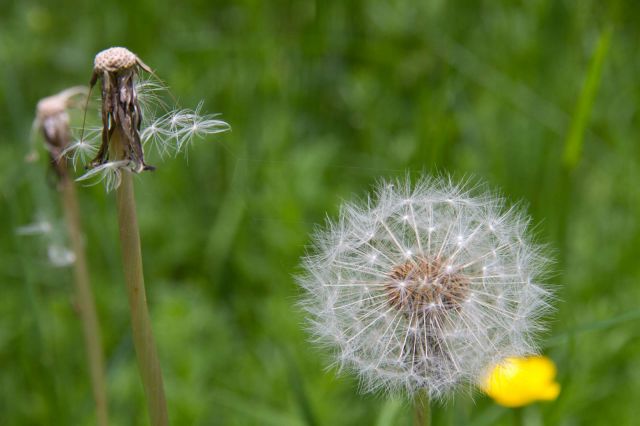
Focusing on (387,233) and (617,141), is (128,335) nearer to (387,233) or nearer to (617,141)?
(387,233)

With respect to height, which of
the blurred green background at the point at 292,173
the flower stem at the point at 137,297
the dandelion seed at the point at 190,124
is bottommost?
the flower stem at the point at 137,297

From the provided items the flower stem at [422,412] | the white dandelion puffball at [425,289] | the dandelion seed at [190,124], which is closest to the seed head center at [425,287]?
the white dandelion puffball at [425,289]

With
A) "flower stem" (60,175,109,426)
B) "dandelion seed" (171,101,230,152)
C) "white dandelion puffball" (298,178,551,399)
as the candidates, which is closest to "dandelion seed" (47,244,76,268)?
"flower stem" (60,175,109,426)

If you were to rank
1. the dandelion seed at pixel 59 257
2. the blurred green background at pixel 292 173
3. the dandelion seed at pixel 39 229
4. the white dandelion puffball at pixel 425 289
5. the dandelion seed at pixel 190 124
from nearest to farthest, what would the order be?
the dandelion seed at pixel 190 124 → the white dandelion puffball at pixel 425 289 → the dandelion seed at pixel 39 229 → the dandelion seed at pixel 59 257 → the blurred green background at pixel 292 173

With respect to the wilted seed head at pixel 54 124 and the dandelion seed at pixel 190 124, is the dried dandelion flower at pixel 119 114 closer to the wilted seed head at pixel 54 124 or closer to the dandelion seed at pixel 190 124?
the dandelion seed at pixel 190 124

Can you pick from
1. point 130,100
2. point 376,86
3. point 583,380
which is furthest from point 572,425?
point 130,100

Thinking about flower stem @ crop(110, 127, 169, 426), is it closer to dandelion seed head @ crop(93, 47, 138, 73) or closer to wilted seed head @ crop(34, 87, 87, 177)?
dandelion seed head @ crop(93, 47, 138, 73)
